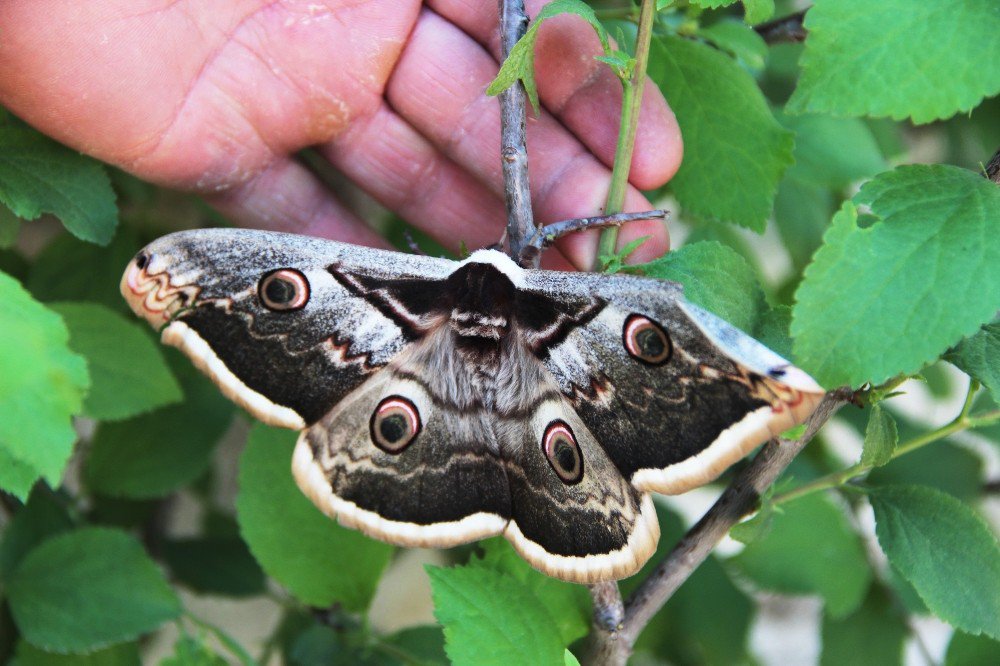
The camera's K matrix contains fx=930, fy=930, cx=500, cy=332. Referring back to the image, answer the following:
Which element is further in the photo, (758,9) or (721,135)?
(721,135)

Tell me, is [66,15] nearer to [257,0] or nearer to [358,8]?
[257,0]

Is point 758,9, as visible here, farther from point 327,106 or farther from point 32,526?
point 32,526

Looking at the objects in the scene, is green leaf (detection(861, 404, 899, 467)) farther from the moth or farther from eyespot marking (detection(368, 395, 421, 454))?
eyespot marking (detection(368, 395, 421, 454))

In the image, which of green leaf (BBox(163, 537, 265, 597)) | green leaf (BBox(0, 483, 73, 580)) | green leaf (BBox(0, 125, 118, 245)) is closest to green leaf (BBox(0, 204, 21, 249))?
green leaf (BBox(0, 125, 118, 245))

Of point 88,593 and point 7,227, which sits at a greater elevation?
point 7,227

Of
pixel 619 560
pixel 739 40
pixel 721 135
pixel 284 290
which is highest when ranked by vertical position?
pixel 739 40

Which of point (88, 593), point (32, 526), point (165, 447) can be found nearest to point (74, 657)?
point (88, 593)
